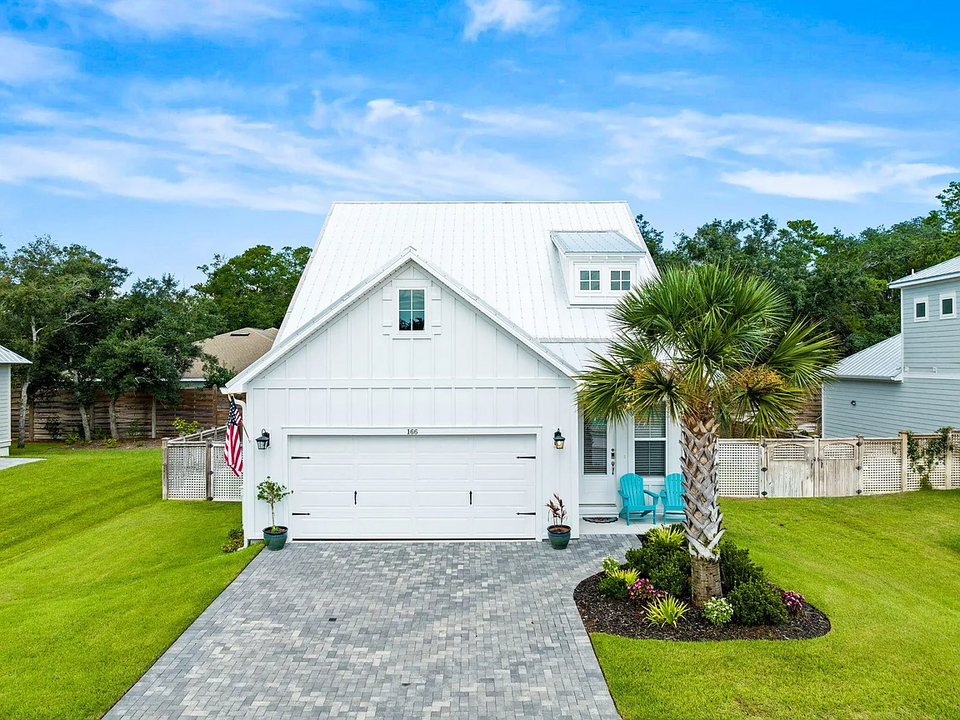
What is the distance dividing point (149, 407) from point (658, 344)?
23.6 meters

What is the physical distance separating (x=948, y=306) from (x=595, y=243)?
1151cm

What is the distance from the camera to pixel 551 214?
19.7 m

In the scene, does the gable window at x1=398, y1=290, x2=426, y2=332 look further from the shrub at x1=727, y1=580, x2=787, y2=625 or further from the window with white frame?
the shrub at x1=727, y1=580, x2=787, y2=625

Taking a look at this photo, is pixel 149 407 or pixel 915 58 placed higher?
pixel 915 58

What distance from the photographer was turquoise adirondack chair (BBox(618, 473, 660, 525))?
1318 cm

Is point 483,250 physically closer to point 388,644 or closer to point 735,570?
point 735,570

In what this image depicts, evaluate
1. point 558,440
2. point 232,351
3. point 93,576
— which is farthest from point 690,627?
point 232,351

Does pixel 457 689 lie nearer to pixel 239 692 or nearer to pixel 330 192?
pixel 239 692

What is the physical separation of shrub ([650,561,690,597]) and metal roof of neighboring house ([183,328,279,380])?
21218 mm

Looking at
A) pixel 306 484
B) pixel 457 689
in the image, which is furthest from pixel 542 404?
pixel 457 689

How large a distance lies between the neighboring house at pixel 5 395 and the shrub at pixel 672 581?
22969 millimetres

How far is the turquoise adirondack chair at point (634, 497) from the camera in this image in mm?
13180

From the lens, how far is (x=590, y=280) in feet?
53.7

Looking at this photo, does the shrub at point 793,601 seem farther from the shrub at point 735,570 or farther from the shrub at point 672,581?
the shrub at point 672,581
